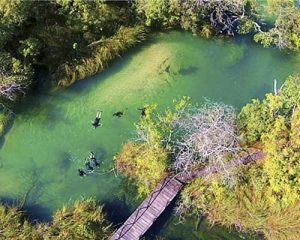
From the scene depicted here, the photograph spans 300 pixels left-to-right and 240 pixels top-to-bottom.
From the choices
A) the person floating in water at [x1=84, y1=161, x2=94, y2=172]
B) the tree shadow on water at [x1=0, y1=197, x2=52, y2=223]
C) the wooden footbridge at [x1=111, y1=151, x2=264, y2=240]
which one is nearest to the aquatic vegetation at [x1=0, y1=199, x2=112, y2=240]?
the tree shadow on water at [x1=0, y1=197, x2=52, y2=223]

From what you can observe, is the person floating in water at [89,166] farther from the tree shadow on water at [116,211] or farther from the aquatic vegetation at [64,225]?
the aquatic vegetation at [64,225]

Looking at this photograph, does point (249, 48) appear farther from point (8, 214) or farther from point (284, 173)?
point (8, 214)

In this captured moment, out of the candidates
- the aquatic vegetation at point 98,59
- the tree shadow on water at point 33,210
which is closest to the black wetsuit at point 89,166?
the tree shadow on water at point 33,210

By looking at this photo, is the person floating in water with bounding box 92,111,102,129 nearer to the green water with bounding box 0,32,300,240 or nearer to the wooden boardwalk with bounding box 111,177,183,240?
the green water with bounding box 0,32,300,240

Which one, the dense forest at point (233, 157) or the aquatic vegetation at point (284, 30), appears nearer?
Result: the dense forest at point (233, 157)

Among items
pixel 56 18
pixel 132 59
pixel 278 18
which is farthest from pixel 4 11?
pixel 278 18

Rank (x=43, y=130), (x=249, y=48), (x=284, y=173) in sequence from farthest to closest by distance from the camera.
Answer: (x=249, y=48)
(x=43, y=130)
(x=284, y=173)
